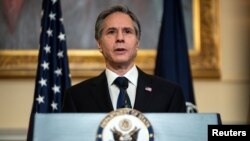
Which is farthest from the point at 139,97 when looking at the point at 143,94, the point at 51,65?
the point at 51,65

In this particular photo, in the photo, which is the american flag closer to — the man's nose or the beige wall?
the beige wall

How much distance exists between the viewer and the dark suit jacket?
6.48 ft

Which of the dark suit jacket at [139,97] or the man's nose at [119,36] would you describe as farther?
the man's nose at [119,36]

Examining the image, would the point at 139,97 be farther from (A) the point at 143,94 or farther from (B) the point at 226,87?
(B) the point at 226,87

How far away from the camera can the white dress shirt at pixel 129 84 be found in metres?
2.00

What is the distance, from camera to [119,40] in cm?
208

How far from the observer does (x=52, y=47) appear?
3.70 meters

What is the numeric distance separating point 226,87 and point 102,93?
2455 mm

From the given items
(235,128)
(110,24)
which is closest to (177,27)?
(110,24)

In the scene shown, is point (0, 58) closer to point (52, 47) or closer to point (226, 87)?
point (52, 47)

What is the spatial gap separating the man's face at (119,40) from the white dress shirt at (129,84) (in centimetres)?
4

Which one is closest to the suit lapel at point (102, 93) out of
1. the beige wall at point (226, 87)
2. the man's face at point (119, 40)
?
the man's face at point (119, 40)

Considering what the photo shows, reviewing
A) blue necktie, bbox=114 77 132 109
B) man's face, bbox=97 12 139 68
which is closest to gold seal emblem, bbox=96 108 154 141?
blue necktie, bbox=114 77 132 109

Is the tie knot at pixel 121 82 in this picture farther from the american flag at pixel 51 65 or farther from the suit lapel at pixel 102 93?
the american flag at pixel 51 65
